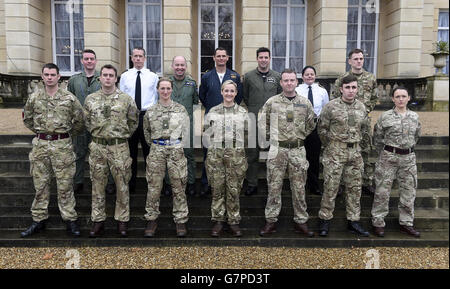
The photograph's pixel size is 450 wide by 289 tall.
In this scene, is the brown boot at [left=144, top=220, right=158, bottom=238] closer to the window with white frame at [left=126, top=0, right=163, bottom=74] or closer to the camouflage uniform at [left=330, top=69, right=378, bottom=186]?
the camouflage uniform at [left=330, top=69, right=378, bottom=186]

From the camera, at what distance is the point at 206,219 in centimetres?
514

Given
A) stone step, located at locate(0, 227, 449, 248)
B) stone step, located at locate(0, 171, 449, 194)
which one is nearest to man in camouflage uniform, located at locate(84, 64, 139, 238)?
stone step, located at locate(0, 227, 449, 248)

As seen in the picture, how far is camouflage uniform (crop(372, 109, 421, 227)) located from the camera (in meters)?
4.68

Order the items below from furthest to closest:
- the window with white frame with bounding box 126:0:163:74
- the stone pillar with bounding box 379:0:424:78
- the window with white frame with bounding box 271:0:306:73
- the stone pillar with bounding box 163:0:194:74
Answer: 1. the window with white frame with bounding box 271:0:306:73
2. the window with white frame with bounding box 126:0:163:74
3. the stone pillar with bounding box 379:0:424:78
4. the stone pillar with bounding box 163:0:194:74

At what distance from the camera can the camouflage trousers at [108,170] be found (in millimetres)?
4570

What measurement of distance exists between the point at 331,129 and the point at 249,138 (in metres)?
1.25

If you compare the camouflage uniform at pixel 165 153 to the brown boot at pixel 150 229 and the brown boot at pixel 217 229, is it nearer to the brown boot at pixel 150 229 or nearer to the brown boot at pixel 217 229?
the brown boot at pixel 150 229

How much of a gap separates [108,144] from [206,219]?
1794 mm

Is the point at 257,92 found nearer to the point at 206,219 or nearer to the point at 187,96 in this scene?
the point at 187,96

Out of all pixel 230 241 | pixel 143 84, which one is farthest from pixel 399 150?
pixel 143 84

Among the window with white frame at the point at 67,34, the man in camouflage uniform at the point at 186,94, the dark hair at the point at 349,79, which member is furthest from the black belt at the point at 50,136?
the window with white frame at the point at 67,34

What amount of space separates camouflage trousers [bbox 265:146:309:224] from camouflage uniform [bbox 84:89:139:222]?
6.54ft
